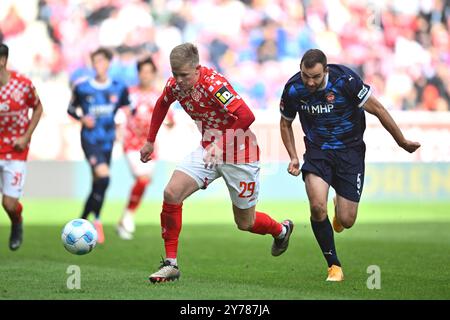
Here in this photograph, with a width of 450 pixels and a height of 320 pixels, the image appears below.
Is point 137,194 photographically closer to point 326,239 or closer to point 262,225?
point 262,225

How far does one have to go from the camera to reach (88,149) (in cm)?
1288

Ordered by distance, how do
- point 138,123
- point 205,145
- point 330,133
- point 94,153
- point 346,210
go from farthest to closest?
point 138,123 → point 94,153 → point 346,210 → point 330,133 → point 205,145

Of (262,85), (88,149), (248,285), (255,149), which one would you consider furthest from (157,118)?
(262,85)

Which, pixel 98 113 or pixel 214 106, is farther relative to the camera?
pixel 98 113

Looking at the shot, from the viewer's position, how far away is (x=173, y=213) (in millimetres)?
8062

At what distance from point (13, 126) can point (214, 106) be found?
3403mm

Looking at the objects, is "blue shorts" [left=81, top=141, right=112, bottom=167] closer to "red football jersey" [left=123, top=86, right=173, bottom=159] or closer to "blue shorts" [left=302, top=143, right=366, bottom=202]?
"red football jersey" [left=123, top=86, right=173, bottom=159]

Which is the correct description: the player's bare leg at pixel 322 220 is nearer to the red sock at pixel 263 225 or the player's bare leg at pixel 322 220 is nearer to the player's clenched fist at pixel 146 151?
the red sock at pixel 263 225

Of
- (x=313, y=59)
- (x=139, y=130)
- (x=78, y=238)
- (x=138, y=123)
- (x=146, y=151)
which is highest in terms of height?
(x=313, y=59)

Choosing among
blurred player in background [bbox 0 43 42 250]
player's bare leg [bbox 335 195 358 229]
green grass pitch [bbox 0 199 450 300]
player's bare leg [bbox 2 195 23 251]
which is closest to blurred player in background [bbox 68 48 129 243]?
green grass pitch [bbox 0 199 450 300]

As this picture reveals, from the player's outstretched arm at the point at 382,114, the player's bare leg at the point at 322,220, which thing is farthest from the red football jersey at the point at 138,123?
the player's outstretched arm at the point at 382,114

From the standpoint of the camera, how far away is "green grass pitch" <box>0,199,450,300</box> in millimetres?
7398

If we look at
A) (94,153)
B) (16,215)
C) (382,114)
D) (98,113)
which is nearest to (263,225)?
(382,114)

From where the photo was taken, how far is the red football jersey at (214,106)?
26.2ft
